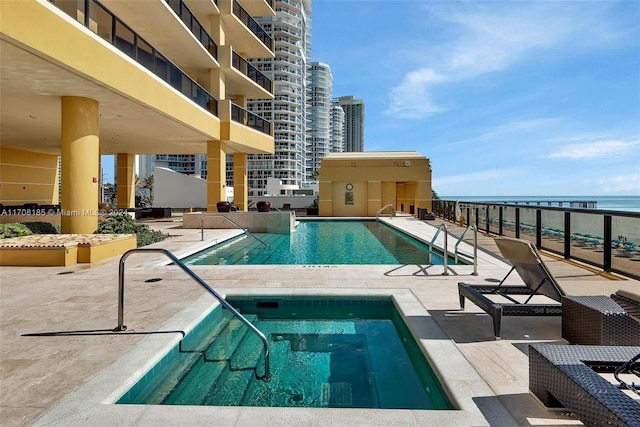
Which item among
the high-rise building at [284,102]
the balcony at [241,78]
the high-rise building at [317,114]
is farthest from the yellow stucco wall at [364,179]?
the high-rise building at [317,114]

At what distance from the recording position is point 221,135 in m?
18.8

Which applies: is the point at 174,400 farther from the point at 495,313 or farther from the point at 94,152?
the point at 94,152

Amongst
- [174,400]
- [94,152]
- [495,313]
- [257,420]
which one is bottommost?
[174,400]

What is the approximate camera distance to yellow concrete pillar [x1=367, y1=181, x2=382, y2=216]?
25.3m

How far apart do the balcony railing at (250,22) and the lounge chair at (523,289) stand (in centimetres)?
2138

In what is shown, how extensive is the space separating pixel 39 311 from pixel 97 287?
52.3 inches

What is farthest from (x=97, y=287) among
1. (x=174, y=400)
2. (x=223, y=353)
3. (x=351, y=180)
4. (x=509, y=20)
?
(x=351, y=180)

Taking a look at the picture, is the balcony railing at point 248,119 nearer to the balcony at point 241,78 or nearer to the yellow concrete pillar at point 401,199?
the balcony at point 241,78

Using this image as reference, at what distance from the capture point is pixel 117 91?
31.4 feet

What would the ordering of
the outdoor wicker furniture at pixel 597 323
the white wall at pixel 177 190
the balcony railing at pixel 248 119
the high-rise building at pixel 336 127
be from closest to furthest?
1. the outdoor wicker furniture at pixel 597 323
2. the balcony railing at pixel 248 119
3. the white wall at pixel 177 190
4. the high-rise building at pixel 336 127

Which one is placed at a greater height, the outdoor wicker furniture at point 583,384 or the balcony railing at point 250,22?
the balcony railing at point 250,22

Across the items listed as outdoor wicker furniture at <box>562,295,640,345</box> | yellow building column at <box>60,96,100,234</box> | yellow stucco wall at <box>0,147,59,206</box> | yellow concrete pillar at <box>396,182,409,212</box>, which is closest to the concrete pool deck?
outdoor wicker furniture at <box>562,295,640,345</box>

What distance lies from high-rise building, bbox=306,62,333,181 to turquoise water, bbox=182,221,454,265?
108 metres

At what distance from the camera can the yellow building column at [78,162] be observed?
9.55 m
